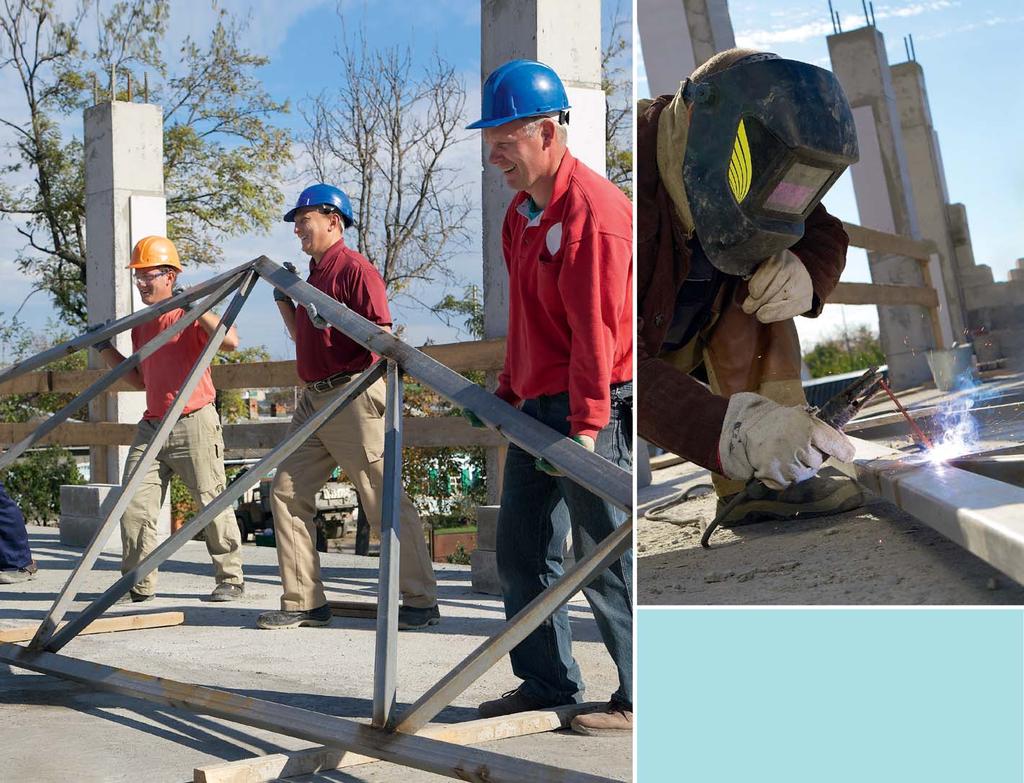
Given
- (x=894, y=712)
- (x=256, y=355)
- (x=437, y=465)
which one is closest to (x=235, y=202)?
(x=256, y=355)

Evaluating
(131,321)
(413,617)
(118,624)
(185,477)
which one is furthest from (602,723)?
(185,477)

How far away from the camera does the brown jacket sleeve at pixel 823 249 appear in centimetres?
110

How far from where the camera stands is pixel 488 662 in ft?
6.79

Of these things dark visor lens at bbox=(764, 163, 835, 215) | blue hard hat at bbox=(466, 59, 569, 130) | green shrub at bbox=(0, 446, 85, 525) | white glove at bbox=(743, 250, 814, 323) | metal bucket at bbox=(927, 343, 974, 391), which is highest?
green shrub at bbox=(0, 446, 85, 525)

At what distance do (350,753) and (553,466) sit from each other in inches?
31.2

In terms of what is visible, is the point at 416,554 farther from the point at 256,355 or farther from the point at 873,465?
the point at 256,355

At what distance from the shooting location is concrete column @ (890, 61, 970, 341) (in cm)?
103

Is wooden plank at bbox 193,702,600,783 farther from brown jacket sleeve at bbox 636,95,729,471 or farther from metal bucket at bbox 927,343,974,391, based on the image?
metal bucket at bbox 927,343,974,391

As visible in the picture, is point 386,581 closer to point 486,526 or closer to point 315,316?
point 315,316

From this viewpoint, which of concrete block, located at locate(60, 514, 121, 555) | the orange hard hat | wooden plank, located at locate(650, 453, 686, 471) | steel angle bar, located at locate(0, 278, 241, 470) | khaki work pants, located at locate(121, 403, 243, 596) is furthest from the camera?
concrete block, located at locate(60, 514, 121, 555)

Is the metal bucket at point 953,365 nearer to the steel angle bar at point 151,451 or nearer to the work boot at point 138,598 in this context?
the steel angle bar at point 151,451

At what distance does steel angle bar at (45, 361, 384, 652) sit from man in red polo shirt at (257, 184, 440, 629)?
84 centimetres

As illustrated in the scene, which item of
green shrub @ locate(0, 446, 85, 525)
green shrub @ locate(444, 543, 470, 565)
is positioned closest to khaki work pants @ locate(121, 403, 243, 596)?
green shrub @ locate(444, 543, 470, 565)

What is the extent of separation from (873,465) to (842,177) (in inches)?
11.0
